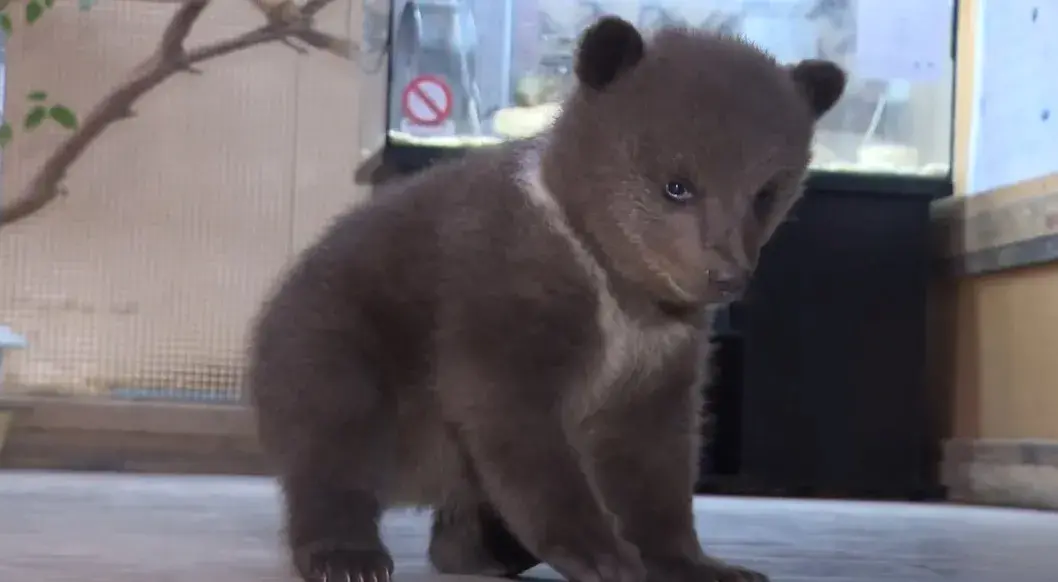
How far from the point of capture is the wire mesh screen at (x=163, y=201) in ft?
10.3

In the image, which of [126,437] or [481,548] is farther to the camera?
[126,437]

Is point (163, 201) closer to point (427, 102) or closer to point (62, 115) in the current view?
point (62, 115)

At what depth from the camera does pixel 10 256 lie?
313 centimetres

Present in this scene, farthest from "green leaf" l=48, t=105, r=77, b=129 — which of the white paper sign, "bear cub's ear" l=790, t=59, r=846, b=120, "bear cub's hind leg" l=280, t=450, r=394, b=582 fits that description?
"bear cub's ear" l=790, t=59, r=846, b=120

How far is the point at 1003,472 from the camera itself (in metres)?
2.82

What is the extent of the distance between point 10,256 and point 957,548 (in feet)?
7.65

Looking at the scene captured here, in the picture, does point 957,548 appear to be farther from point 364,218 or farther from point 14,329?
point 14,329

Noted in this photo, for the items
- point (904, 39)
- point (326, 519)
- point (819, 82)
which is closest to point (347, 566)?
point (326, 519)

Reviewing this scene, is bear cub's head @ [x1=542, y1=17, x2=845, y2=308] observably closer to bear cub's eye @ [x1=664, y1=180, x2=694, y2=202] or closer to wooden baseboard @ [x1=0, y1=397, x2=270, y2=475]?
bear cub's eye @ [x1=664, y1=180, x2=694, y2=202]

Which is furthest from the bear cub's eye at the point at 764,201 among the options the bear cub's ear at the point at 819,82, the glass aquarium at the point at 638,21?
the glass aquarium at the point at 638,21

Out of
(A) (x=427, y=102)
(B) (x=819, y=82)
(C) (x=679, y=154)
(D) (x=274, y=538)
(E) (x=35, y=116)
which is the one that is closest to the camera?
(C) (x=679, y=154)

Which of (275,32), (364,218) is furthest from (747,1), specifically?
(364,218)

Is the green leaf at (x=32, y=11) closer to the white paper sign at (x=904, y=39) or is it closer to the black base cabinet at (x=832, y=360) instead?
the black base cabinet at (x=832, y=360)

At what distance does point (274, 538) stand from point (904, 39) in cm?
221
